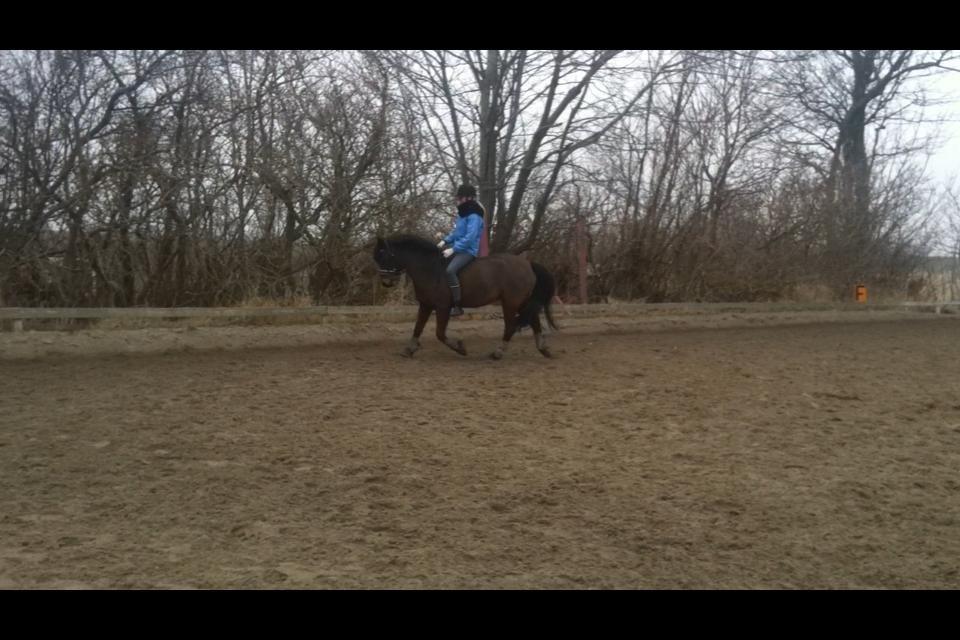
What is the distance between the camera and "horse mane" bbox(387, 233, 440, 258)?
891cm

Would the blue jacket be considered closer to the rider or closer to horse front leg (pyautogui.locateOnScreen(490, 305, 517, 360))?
the rider

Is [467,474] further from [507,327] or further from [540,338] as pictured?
[540,338]

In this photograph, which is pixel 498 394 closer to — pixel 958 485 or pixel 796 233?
pixel 958 485

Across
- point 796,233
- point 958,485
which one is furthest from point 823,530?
point 796,233

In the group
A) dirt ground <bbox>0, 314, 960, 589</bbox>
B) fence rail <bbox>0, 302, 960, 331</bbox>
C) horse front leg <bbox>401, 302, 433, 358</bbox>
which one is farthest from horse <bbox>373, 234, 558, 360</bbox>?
fence rail <bbox>0, 302, 960, 331</bbox>

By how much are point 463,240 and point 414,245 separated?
65cm

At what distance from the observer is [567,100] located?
14602mm

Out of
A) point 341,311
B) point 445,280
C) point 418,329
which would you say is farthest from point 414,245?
point 341,311

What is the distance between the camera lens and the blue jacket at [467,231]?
8.80 meters

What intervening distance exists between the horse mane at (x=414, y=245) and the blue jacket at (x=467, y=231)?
0.23 meters

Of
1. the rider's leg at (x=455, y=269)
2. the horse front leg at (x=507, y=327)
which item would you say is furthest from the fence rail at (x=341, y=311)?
the rider's leg at (x=455, y=269)

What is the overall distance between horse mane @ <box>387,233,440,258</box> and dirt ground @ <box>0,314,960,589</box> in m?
1.40

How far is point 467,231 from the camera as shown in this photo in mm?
8820

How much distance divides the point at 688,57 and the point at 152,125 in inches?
402
